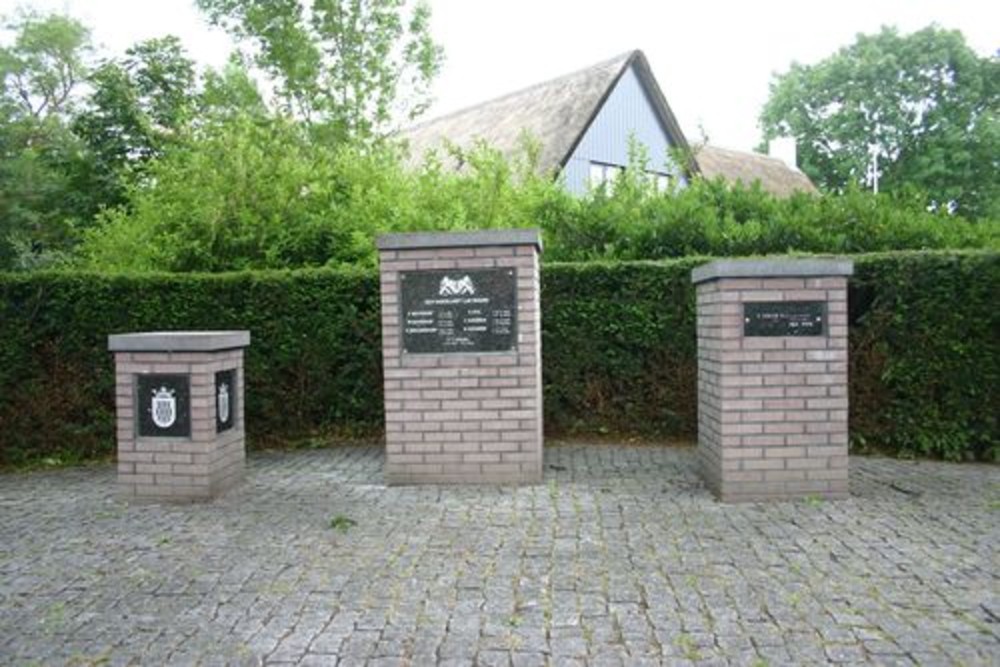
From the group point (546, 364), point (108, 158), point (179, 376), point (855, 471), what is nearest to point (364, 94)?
point (108, 158)

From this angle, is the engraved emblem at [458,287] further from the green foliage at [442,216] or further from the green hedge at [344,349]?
the green foliage at [442,216]

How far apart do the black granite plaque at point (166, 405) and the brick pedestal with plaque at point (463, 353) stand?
1.41 m

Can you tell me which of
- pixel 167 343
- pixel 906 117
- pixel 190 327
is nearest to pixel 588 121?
pixel 190 327

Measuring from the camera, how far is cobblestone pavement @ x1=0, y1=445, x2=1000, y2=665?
127 inches

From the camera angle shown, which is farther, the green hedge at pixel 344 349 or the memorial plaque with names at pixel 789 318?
the green hedge at pixel 344 349

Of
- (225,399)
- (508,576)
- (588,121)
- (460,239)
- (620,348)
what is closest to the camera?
(508,576)

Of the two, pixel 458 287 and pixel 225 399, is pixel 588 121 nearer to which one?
pixel 458 287

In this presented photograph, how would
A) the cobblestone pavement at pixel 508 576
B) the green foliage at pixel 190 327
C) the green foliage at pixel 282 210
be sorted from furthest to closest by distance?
the green foliage at pixel 282 210 → the green foliage at pixel 190 327 → the cobblestone pavement at pixel 508 576

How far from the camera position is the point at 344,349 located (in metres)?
7.92

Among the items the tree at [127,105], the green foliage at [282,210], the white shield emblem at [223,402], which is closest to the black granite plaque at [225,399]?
the white shield emblem at [223,402]

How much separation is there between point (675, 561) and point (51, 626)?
293 centimetres

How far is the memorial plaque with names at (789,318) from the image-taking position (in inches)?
214

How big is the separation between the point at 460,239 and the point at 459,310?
0.52 m

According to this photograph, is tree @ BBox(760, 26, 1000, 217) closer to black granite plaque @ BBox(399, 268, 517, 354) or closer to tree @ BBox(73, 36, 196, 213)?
tree @ BBox(73, 36, 196, 213)
